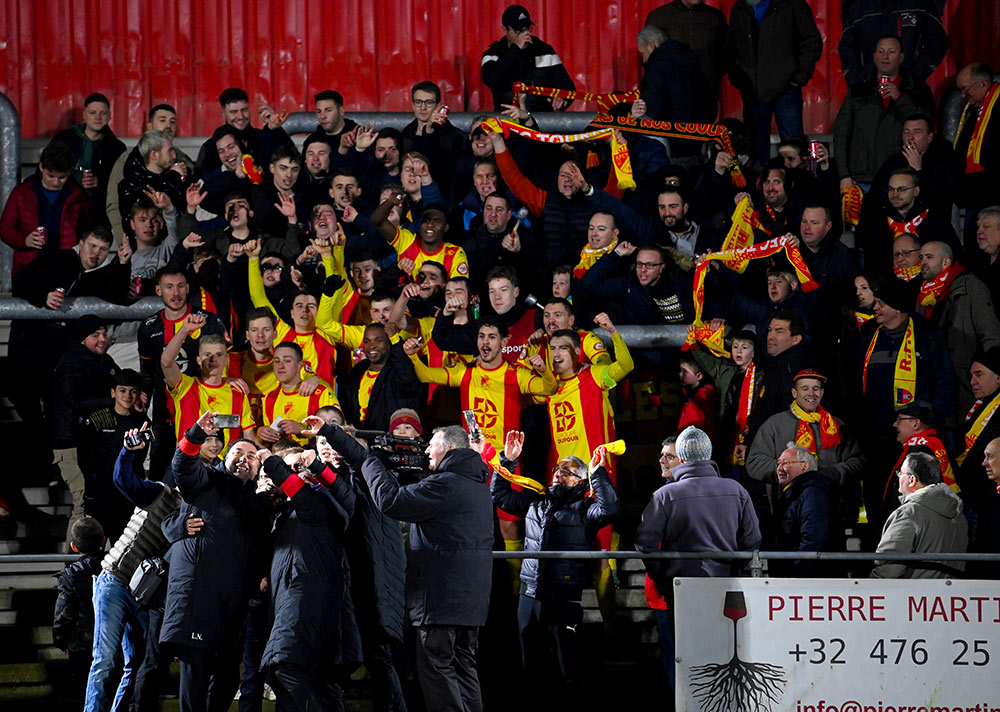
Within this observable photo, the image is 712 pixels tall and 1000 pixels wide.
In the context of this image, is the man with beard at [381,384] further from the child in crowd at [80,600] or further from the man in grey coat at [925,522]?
the man in grey coat at [925,522]

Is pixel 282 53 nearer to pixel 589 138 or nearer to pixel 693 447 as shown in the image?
pixel 589 138

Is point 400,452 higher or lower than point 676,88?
lower

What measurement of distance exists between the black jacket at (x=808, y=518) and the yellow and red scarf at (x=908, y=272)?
231 centimetres

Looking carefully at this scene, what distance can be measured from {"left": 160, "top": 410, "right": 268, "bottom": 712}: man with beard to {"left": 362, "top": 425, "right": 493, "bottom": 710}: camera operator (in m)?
0.85

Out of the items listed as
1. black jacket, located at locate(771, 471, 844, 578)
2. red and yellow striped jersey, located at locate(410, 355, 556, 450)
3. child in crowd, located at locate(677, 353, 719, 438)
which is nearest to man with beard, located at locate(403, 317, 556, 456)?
red and yellow striped jersey, located at locate(410, 355, 556, 450)

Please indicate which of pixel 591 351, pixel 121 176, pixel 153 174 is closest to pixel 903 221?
pixel 591 351

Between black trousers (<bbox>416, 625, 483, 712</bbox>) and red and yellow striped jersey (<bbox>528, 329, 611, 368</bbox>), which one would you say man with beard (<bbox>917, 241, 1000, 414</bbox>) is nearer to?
red and yellow striped jersey (<bbox>528, 329, 611, 368</bbox>)

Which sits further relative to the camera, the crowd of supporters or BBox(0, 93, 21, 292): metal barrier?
BBox(0, 93, 21, 292): metal barrier

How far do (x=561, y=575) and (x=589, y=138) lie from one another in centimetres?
512

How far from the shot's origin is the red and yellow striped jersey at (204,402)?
11.2 metres

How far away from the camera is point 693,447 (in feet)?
30.6

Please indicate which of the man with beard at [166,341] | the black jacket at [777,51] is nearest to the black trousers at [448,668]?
the man with beard at [166,341]

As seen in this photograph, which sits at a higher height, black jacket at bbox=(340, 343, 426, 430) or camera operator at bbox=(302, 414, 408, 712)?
black jacket at bbox=(340, 343, 426, 430)

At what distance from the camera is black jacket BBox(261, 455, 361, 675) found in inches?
340
